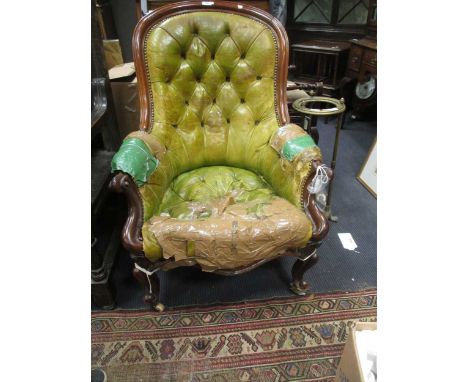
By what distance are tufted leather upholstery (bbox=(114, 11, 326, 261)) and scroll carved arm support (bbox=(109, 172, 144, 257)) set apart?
88 mm

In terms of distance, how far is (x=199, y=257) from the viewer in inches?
44.6

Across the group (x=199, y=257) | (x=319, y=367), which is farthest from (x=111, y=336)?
(x=319, y=367)

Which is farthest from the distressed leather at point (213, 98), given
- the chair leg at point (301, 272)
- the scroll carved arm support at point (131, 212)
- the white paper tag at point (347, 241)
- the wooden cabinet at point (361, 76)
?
the wooden cabinet at point (361, 76)

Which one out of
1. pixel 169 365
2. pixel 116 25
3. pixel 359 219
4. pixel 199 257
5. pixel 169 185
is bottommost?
pixel 169 365

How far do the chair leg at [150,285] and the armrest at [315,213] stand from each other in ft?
2.20

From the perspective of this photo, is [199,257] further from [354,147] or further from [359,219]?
[354,147]

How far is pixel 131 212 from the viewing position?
1.14 metres

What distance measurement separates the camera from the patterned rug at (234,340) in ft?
3.96

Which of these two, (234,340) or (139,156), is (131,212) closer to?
(139,156)

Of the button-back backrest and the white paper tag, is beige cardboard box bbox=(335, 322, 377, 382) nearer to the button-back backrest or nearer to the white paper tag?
the button-back backrest

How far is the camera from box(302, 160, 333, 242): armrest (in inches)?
46.6

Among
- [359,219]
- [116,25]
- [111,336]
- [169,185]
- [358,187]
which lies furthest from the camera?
[116,25]

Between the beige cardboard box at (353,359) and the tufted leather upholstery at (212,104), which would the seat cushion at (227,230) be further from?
the beige cardboard box at (353,359)

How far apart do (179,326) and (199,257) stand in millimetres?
435
